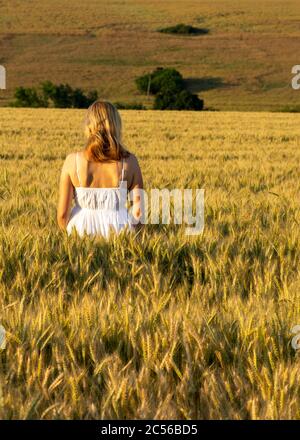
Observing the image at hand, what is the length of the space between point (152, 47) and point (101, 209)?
6003 cm

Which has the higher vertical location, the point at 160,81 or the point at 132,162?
the point at 160,81

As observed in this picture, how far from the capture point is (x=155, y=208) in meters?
4.54

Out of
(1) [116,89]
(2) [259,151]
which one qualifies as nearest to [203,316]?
(2) [259,151]

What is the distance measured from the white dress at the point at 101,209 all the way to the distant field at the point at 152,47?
135ft

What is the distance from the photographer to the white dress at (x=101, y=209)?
3.87 m

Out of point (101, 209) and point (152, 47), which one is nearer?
point (101, 209)

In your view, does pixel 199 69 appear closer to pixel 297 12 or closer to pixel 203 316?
pixel 297 12

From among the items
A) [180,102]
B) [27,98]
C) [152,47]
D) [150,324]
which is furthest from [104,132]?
[152,47]

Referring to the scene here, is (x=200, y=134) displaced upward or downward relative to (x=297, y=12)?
downward

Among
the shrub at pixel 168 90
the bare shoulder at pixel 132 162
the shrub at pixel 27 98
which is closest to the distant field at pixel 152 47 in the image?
the shrub at pixel 168 90

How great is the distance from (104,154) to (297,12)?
229 feet

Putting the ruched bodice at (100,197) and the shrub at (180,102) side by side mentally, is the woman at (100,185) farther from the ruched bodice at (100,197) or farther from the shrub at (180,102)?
the shrub at (180,102)

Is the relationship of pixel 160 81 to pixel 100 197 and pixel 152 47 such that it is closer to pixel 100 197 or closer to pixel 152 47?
pixel 152 47

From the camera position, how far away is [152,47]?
62.2m
